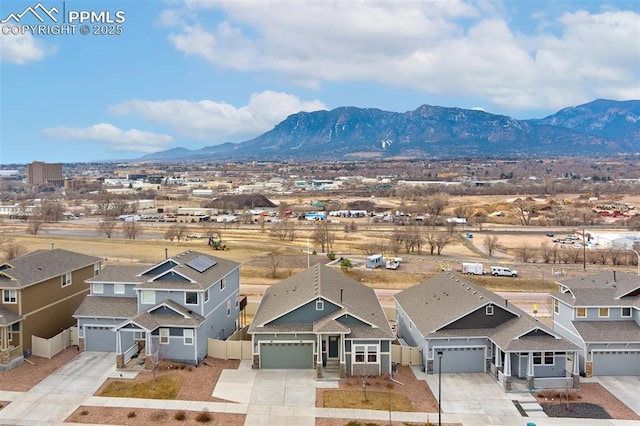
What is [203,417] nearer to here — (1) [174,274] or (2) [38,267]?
(1) [174,274]

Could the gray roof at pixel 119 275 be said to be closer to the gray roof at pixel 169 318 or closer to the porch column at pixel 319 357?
the gray roof at pixel 169 318

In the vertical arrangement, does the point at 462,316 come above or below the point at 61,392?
above

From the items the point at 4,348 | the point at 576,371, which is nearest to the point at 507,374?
the point at 576,371

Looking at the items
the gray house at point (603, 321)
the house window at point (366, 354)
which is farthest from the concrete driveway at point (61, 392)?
the gray house at point (603, 321)

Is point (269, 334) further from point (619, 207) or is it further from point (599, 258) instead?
point (619, 207)

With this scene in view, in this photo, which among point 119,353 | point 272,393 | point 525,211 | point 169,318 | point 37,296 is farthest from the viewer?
point 525,211

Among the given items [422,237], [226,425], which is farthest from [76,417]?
[422,237]
